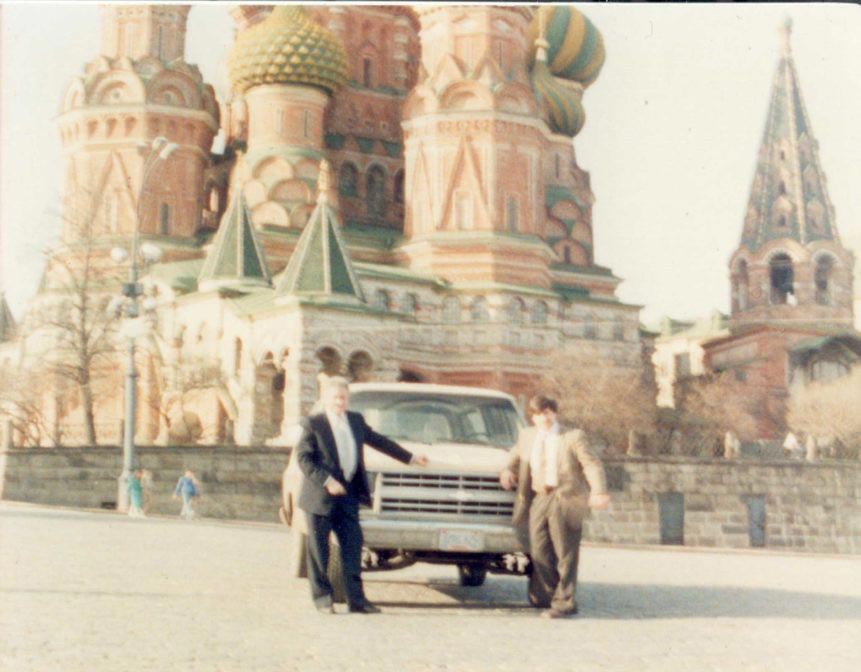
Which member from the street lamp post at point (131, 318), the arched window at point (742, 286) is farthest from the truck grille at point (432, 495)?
the arched window at point (742, 286)

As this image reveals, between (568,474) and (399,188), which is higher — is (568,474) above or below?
below

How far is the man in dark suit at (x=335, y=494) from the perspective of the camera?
407 inches

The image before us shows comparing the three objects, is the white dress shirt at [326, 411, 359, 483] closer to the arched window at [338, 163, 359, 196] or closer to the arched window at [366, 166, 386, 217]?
the arched window at [338, 163, 359, 196]

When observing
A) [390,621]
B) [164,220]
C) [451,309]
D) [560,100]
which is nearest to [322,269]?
[451,309]

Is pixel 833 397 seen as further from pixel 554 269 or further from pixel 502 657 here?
pixel 502 657

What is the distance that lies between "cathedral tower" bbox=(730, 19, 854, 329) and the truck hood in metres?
42.6

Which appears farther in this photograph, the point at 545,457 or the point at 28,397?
the point at 28,397

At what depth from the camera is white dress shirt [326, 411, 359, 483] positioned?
10.4 m

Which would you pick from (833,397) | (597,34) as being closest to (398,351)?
(833,397)

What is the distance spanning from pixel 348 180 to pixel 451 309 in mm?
9713

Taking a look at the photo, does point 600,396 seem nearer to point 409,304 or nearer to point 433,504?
point 409,304

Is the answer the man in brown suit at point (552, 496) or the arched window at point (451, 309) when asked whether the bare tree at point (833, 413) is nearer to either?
the arched window at point (451, 309)

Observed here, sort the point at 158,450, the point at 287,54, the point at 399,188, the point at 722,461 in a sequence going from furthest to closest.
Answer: the point at 399,188 < the point at 287,54 < the point at 722,461 < the point at 158,450

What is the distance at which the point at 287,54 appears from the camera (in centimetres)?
5619
